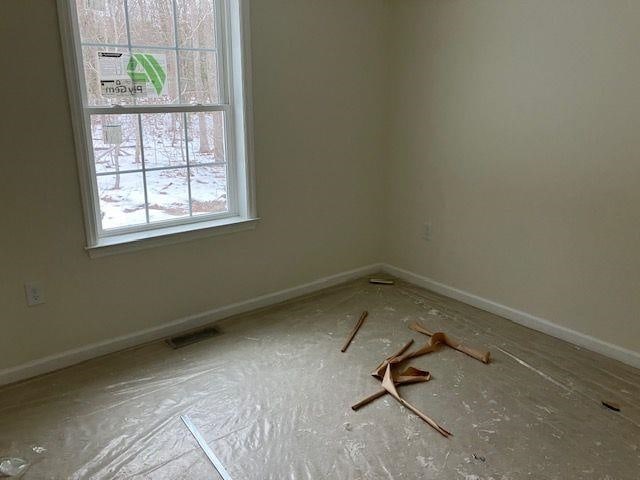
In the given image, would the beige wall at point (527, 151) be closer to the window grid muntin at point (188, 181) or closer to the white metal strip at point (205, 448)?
the window grid muntin at point (188, 181)

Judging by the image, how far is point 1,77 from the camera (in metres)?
2.20

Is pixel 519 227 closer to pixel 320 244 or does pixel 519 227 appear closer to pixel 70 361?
pixel 320 244

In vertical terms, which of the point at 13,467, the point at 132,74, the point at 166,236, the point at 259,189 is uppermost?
the point at 132,74

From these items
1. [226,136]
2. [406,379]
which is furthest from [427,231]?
[226,136]

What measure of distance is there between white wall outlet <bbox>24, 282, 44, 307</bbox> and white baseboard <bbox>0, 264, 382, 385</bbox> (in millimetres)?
295

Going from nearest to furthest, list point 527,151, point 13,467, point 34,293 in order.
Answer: point 13,467
point 34,293
point 527,151

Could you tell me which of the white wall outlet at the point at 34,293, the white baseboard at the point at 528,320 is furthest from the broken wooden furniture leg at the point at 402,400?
the white wall outlet at the point at 34,293

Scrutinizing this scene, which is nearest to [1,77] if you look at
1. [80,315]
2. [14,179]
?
[14,179]

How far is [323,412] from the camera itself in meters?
2.25

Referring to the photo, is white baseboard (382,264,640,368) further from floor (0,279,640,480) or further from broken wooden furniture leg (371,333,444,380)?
broken wooden furniture leg (371,333,444,380)

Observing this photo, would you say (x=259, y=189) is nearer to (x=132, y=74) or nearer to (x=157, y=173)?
(x=157, y=173)

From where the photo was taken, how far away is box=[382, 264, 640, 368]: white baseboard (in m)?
2.67

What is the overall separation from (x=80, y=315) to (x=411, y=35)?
2635 mm

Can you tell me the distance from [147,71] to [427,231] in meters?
2.05
